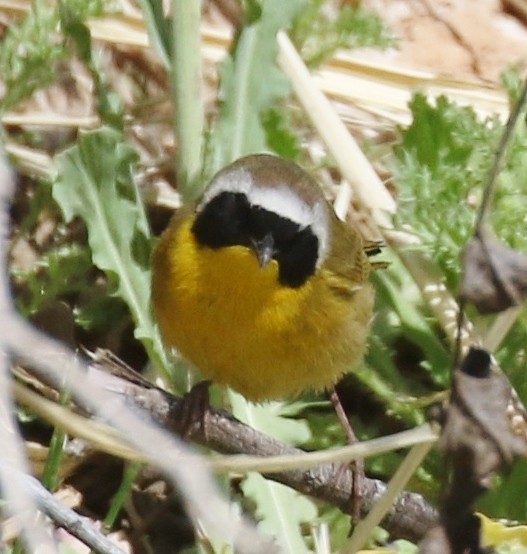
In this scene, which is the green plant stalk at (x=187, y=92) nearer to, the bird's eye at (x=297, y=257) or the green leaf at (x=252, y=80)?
the green leaf at (x=252, y=80)

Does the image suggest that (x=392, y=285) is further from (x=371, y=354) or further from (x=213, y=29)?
(x=213, y=29)

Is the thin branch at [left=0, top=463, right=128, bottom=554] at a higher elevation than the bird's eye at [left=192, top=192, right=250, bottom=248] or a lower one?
higher

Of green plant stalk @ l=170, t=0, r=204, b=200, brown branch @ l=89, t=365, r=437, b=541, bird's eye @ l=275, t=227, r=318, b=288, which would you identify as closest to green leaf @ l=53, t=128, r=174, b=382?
green plant stalk @ l=170, t=0, r=204, b=200

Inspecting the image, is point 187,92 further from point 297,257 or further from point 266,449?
point 266,449

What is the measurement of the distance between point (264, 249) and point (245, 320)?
18 cm

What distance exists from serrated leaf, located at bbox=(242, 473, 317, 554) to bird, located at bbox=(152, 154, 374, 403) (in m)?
0.30

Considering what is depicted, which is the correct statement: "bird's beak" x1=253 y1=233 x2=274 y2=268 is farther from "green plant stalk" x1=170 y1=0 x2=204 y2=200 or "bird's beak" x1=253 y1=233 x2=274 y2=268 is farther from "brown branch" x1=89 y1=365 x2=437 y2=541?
"green plant stalk" x1=170 y1=0 x2=204 y2=200

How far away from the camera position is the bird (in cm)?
256

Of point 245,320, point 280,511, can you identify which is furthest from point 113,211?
point 280,511

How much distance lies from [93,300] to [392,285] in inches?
33.5

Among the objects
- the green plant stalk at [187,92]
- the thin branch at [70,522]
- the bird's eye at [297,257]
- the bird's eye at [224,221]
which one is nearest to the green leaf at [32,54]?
the green plant stalk at [187,92]

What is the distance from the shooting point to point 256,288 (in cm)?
259

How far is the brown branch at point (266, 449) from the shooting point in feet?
7.07

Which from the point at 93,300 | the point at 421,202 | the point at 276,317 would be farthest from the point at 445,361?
the point at 93,300
